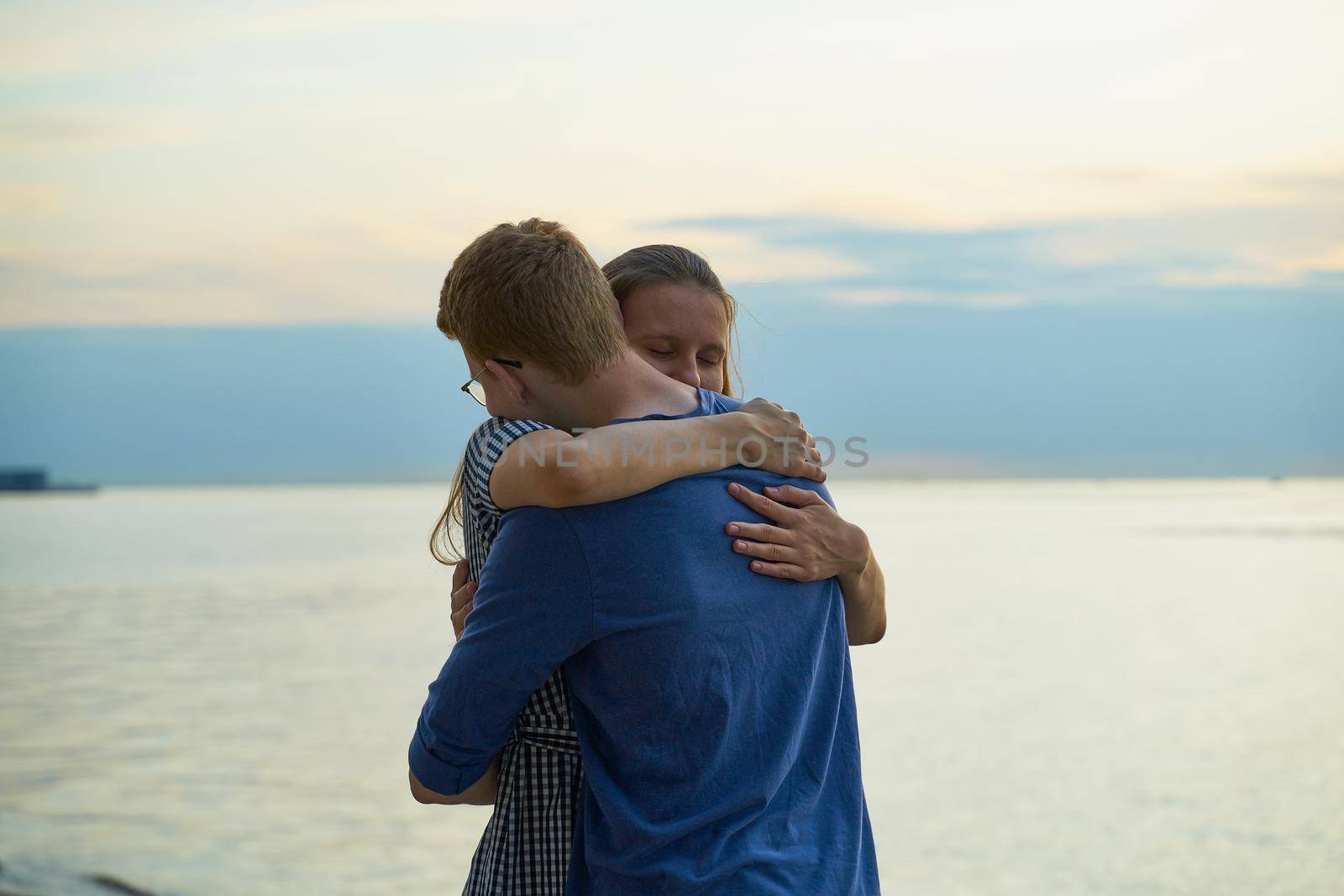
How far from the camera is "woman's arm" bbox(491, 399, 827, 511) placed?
1356mm

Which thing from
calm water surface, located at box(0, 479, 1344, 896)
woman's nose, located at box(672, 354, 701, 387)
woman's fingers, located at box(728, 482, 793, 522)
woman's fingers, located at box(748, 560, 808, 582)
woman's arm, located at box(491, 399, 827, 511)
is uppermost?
woman's nose, located at box(672, 354, 701, 387)

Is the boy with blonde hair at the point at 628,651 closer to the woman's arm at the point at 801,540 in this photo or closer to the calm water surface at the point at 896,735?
the woman's arm at the point at 801,540

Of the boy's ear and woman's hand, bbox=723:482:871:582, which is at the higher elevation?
the boy's ear

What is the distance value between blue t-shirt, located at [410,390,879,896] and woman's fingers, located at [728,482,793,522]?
0.02 m

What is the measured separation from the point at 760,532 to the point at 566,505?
0.23 meters

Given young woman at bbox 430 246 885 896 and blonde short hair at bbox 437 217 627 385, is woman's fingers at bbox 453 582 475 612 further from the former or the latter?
blonde short hair at bbox 437 217 627 385

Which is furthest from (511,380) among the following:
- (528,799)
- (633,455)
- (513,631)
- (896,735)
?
(896,735)

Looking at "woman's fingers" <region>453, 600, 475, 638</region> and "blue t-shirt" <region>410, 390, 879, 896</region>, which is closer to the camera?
"blue t-shirt" <region>410, 390, 879, 896</region>

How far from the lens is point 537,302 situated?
144cm

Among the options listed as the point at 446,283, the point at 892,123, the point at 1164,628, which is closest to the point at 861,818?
the point at 446,283

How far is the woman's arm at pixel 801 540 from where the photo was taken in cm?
145

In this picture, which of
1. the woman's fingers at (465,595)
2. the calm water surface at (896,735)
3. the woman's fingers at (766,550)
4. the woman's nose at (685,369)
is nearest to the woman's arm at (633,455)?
the woman's fingers at (766,550)

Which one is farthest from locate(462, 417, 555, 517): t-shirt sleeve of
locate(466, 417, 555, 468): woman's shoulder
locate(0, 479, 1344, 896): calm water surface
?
locate(0, 479, 1344, 896): calm water surface

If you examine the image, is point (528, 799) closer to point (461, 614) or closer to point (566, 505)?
Answer: point (461, 614)
